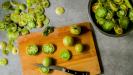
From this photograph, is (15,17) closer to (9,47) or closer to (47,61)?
(9,47)

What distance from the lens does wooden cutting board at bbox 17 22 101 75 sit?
1.56 metres

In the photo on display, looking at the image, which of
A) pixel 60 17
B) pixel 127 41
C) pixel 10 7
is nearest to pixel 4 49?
pixel 10 7

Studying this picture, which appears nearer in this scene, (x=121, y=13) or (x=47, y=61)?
(x=47, y=61)

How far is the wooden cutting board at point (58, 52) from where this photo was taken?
1562 millimetres

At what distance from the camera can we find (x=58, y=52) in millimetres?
1593

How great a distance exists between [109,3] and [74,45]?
34 cm

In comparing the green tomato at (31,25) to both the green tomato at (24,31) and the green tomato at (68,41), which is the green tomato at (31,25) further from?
the green tomato at (68,41)

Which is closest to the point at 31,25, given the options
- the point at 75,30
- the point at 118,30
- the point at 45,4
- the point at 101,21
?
the point at 45,4

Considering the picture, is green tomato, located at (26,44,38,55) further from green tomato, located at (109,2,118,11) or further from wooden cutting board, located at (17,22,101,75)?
green tomato, located at (109,2,118,11)

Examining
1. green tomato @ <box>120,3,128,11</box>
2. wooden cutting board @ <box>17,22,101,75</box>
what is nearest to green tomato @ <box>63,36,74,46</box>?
wooden cutting board @ <box>17,22,101,75</box>

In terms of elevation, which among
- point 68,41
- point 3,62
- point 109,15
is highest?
point 109,15

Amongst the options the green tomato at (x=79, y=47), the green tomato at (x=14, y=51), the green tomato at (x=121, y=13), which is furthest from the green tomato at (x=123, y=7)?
the green tomato at (x=14, y=51)

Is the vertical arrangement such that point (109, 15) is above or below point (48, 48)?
above

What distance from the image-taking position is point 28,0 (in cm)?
167
